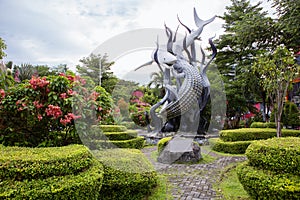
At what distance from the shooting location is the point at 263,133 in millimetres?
7934

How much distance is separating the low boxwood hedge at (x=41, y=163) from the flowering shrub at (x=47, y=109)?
860 millimetres

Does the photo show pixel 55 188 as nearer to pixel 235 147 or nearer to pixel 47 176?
pixel 47 176

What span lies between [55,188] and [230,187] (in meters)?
3.27

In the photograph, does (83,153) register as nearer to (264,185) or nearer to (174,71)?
(264,185)

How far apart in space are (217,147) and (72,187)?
6499 millimetres

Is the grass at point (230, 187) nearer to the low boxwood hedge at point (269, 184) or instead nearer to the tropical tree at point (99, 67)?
the low boxwood hedge at point (269, 184)

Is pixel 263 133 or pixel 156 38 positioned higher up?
pixel 156 38

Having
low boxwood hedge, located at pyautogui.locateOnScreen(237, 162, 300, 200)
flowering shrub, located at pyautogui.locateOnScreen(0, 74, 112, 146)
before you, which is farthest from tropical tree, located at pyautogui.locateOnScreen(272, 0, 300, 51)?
flowering shrub, located at pyautogui.locateOnScreen(0, 74, 112, 146)

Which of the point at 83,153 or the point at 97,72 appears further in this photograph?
the point at 97,72

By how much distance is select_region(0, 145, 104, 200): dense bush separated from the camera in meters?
2.47

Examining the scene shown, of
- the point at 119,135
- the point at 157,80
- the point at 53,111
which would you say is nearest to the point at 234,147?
the point at 119,135

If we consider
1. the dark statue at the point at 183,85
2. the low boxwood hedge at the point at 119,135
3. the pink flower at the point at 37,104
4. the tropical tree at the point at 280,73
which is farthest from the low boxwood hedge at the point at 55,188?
the dark statue at the point at 183,85

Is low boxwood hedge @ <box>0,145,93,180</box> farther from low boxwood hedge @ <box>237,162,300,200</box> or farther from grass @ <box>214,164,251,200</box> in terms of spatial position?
grass @ <box>214,164,251,200</box>

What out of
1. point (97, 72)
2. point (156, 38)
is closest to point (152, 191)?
point (156, 38)
